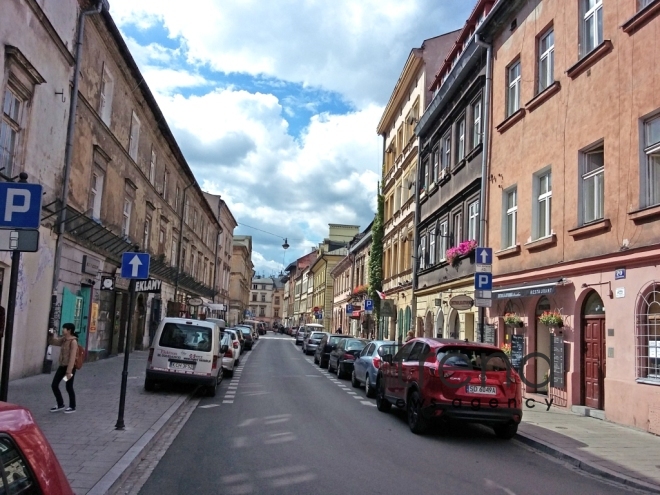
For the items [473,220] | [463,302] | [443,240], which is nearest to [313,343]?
[443,240]

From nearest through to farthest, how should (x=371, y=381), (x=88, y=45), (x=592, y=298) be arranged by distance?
(x=592, y=298) < (x=371, y=381) < (x=88, y=45)

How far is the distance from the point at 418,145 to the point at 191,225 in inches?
726

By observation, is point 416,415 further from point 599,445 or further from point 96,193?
point 96,193

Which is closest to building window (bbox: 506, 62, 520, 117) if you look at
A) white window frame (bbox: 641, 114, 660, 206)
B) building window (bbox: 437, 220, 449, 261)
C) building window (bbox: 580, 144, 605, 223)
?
building window (bbox: 580, 144, 605, 223)

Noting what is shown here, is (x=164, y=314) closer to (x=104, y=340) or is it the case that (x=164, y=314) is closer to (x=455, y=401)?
(x=104, y=340)

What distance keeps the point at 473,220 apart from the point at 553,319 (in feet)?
24.4

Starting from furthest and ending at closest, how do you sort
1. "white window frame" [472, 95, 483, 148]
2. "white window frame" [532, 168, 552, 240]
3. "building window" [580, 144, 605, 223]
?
"white window frame" [472, 95, 483, 148], "white window frame" [532, 168, 552, 240], "building window" [580, 144, 605, 223]

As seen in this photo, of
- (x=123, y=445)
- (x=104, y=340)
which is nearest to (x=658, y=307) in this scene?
(x=123, y=445)

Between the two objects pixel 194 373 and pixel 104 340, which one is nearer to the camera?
pixel 194 373

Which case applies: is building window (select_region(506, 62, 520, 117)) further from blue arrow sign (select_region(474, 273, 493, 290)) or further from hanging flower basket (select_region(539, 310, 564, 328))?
hanging flower basket (select_region(539, 310, 564, 328))

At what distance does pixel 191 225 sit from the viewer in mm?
42094

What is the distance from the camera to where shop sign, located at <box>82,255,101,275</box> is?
1901cm

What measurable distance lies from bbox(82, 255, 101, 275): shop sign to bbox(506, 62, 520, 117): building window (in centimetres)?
1363

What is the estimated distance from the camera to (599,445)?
379 inches
